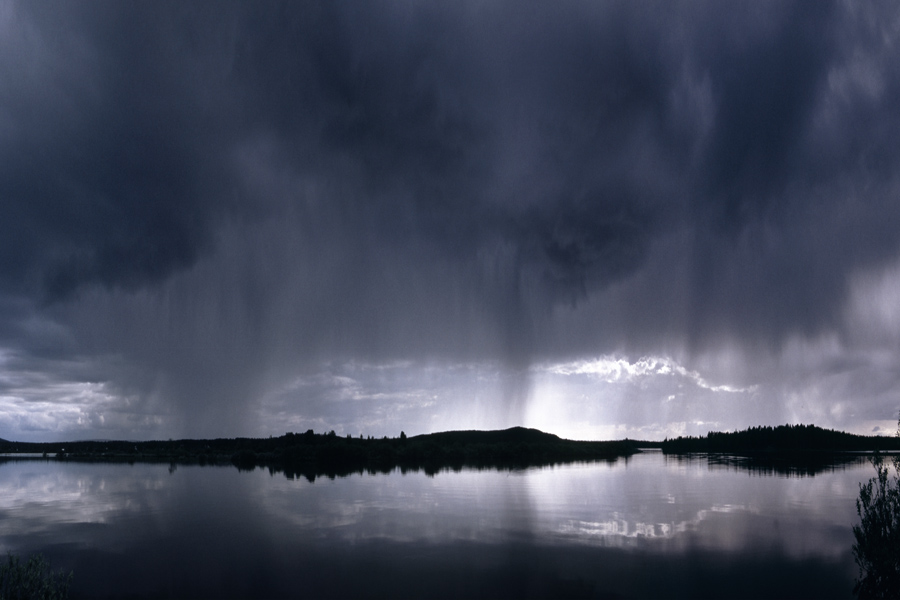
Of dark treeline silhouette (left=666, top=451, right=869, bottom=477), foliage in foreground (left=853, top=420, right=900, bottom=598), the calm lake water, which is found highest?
foliage in foreground (left=853, top=420, right=900, bottom=598)

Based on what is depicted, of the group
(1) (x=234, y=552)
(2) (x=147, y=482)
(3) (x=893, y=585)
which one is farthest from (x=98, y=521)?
(3) (x=893, y=585)

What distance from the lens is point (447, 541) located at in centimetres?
3444

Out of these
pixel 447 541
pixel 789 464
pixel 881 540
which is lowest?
pixel 789 464

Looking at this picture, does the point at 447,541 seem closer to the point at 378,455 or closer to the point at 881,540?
the point at 881,540

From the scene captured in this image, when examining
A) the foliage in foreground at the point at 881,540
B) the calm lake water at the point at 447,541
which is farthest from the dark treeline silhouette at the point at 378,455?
the foliage in foreground at the point at 881,540

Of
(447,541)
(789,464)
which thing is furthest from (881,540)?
(789,464)

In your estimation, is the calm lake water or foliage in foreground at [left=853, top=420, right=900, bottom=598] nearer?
foliage in foreground at [left=853, top=420, right=900, bottom=598]

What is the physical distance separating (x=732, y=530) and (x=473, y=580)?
77.0 feet

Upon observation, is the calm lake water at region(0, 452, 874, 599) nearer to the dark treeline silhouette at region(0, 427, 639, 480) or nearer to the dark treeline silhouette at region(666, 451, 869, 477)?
the dark treeline silhouette at region(666, 451, 869, 477)

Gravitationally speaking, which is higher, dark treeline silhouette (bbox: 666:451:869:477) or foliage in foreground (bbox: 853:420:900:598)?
foliage in foreground (bbox: 853:420:900:598)

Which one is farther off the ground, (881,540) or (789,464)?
(881,540)

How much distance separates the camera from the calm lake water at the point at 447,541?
25.4 meters

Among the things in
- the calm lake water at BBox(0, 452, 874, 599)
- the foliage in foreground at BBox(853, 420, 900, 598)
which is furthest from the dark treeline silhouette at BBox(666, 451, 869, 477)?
the foliage in foreground at BBox(853, 420, 900, 598)

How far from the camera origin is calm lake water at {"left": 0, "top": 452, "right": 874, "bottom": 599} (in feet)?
83.4
